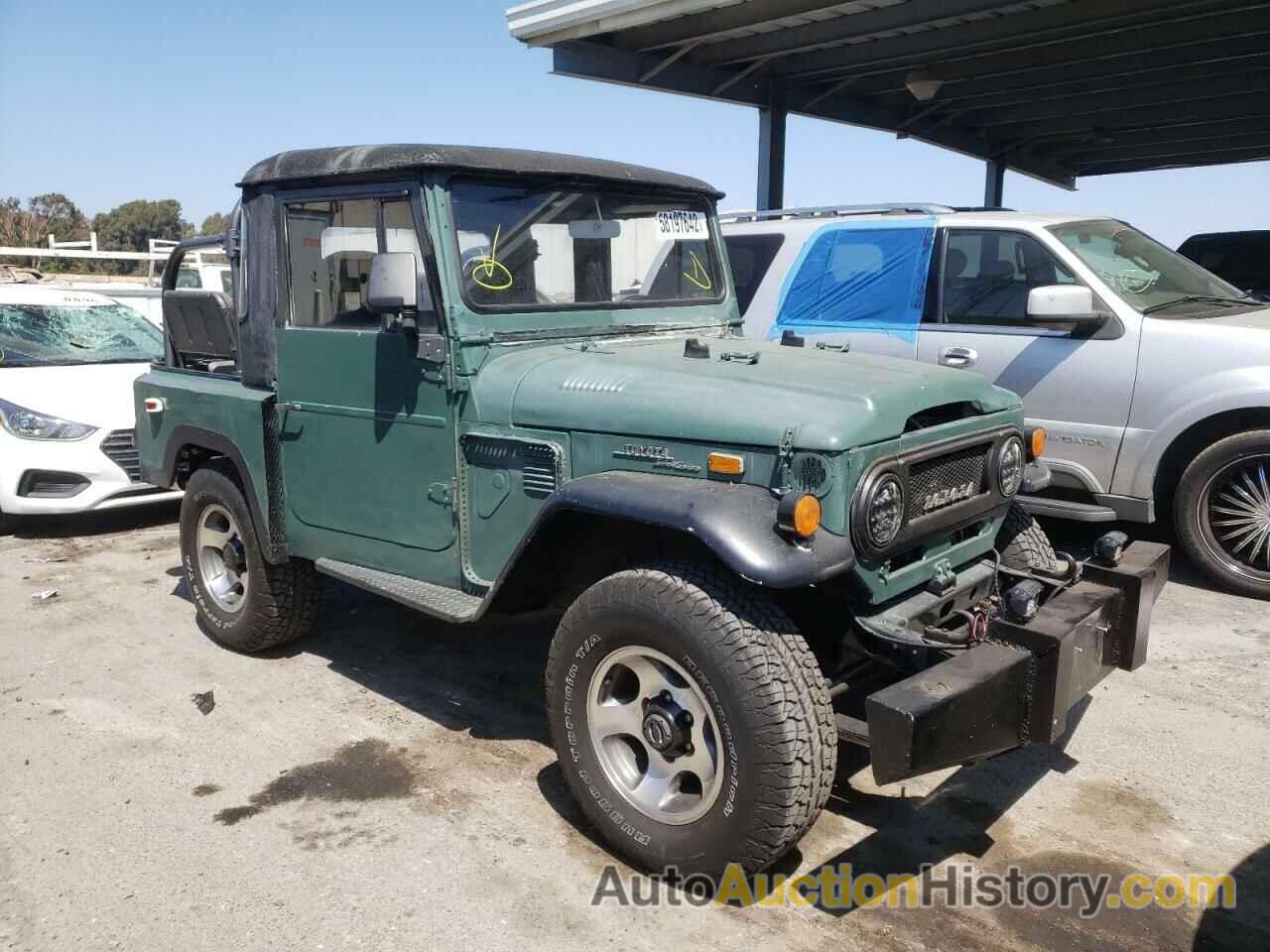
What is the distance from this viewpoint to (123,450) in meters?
7.09

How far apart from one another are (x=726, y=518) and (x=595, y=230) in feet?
5.64

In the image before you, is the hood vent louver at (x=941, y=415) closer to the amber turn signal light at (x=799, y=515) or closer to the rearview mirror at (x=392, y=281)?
the amber turn signal light at (x=799, y=515)

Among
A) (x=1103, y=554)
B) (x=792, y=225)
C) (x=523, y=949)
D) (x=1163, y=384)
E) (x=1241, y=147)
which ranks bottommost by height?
(x=523, y=949)

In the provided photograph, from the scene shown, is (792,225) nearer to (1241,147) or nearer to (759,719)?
(759,719)

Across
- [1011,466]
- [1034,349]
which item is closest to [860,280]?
[1034,349]

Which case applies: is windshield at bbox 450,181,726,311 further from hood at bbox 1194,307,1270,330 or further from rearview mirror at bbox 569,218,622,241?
hood at bbox 1194,307,1270,330

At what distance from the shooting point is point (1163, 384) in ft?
17.7

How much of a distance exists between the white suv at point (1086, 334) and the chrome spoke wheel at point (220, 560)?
2959 mm

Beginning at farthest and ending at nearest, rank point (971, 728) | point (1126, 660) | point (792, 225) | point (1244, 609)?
point (792, 225) → point (1244, 609) → point (1126, 660) → point (971, 728)

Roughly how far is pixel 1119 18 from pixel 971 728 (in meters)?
8.53

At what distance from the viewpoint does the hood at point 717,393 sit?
2893 millimetres

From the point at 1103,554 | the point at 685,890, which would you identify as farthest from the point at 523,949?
the point at 1103,554

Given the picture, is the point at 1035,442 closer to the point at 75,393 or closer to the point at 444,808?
the point at 444,808

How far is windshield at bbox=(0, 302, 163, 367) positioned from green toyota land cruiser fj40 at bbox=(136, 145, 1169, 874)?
3.69m
